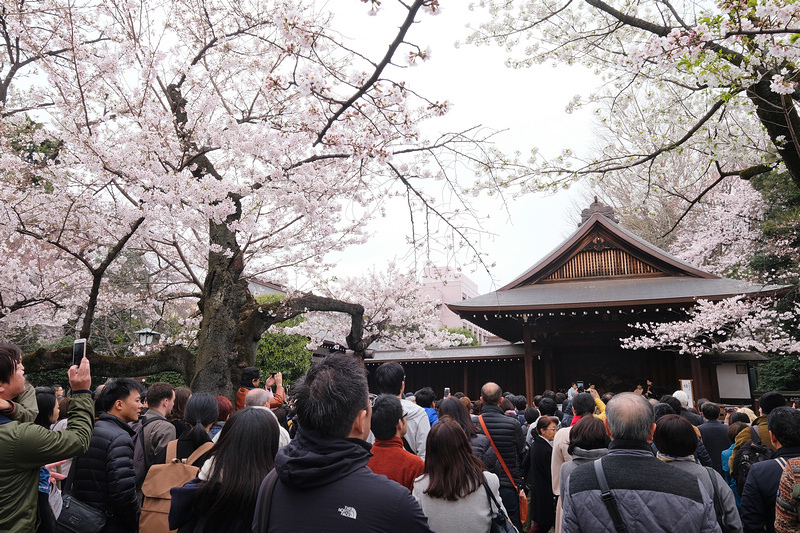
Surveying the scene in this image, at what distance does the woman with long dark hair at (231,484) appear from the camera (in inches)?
78.7

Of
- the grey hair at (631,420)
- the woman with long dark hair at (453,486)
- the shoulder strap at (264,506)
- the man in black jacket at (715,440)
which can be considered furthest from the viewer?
the man in black jacket at (715,440)

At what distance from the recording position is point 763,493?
299 centimetres

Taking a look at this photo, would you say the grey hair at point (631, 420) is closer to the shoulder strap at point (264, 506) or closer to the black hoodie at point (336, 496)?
the black hoodie at point (336, 496)

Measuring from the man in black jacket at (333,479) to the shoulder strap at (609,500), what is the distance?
3.14 ft

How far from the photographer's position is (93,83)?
764cm

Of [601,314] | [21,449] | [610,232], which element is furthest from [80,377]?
[610,232]

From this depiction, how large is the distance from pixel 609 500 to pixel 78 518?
258 centimetres

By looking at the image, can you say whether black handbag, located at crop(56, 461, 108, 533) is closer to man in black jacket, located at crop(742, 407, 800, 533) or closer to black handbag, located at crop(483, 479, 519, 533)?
black handbag, located at crop(483, 479, 519, 533)

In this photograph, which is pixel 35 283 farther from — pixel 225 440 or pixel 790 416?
pixel 790 416

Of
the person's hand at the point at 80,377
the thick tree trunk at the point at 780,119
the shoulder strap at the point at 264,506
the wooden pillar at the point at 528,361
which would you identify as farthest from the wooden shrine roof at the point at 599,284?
the shoulder strap at the point at 264,506

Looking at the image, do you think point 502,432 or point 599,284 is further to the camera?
point 599,284

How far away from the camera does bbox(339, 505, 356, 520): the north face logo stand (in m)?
1.41

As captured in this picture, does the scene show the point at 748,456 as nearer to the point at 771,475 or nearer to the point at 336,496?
the point at 771,475

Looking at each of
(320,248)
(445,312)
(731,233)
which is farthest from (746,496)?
(445,312)
